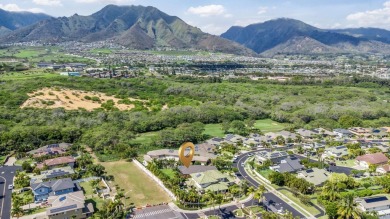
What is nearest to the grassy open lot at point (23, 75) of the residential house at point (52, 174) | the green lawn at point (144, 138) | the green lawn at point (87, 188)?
the green lawn at point (144, 138)

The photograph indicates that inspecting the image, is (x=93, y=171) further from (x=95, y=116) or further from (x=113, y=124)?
(x=95, y=116)

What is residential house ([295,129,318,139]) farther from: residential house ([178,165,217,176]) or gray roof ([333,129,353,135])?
residential house ([178,165,217,176])

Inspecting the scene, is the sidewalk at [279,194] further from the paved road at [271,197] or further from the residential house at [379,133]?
the residential house at [379,133]

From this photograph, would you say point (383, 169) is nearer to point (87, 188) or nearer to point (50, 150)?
point (87, 188)

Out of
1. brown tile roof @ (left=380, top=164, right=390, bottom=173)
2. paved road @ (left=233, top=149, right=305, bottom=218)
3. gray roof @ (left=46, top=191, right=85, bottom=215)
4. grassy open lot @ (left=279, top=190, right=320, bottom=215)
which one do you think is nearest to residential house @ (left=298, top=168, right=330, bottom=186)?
grassy open lot @ (left=279, top=190, right=320, bottom=215)

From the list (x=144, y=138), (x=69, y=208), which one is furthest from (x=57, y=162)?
(x=144, y=138)
